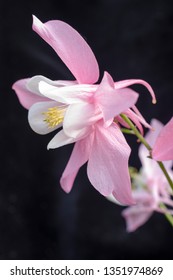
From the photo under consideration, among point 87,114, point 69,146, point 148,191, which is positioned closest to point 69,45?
point 87,114

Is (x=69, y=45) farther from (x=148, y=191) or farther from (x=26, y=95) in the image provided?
(x=148, y=191)

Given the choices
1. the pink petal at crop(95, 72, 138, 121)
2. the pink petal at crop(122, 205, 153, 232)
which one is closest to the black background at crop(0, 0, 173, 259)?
the pink petal at crop(122, 205, 153, 232)

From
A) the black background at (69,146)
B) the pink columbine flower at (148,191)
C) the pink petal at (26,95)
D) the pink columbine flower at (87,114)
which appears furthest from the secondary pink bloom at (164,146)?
the black background at (69,146)

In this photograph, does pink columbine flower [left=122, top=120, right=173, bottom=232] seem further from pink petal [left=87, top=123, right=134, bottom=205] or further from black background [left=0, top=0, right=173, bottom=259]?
black background [left=0, top=0, right=173, bottom=259]

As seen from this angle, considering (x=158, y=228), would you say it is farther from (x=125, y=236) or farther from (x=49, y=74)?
(x=49, y=74)
